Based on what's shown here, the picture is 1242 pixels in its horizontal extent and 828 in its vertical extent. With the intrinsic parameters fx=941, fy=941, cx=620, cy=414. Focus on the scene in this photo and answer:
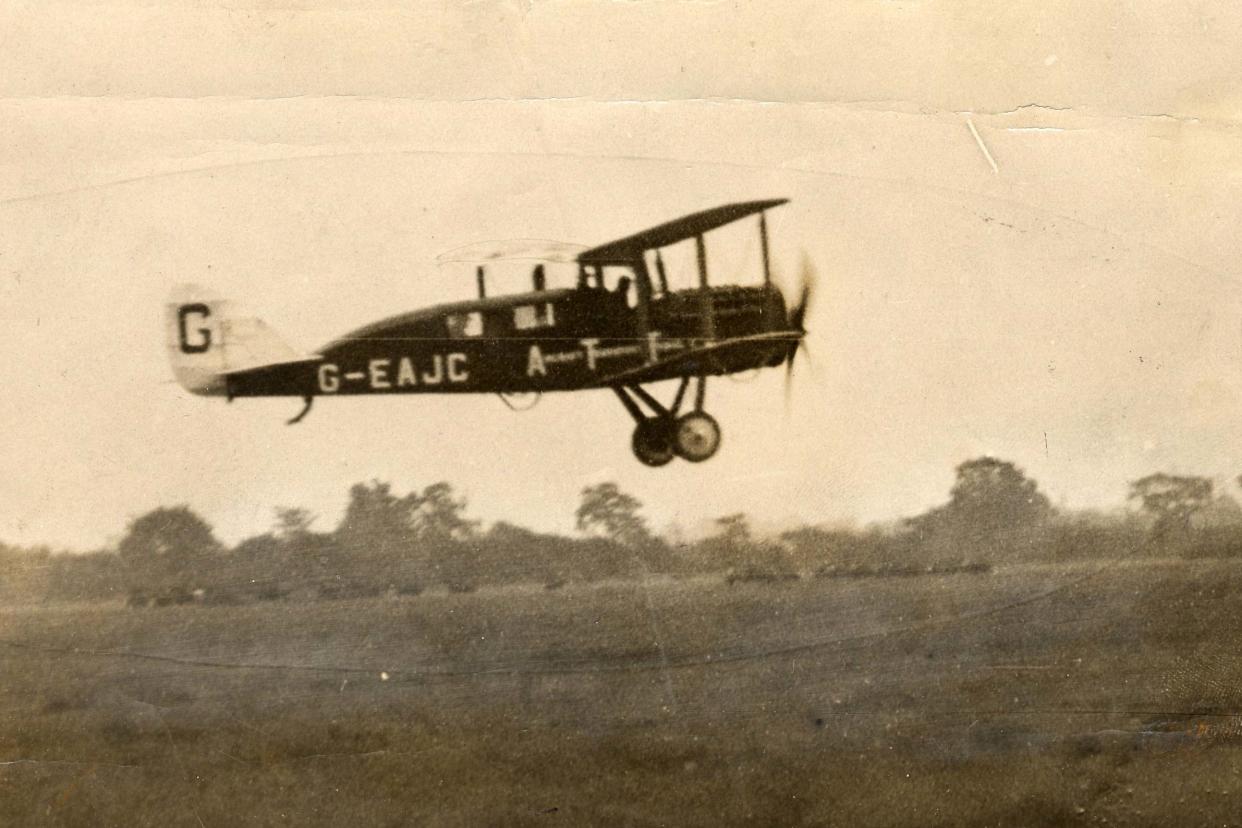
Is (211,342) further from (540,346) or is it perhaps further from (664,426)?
(664,426)

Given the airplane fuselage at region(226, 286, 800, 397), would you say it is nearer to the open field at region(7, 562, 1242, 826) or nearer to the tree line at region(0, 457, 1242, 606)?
the tree line at region(0, 457, 1242, 606)

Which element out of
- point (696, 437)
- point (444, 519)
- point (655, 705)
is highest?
point (696, 437)

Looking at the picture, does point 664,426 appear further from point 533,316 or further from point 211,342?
point 211,342

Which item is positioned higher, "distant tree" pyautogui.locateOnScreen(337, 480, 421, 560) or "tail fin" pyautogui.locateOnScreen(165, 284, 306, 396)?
"tail fin" pyautogui.locateOnScreen(165, 284, 306, 396)

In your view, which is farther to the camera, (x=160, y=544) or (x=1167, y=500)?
(x=1167, y=500)

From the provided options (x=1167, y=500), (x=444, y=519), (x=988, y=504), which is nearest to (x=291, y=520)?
(x=444, y=519)

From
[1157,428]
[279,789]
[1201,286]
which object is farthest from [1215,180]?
Result: [279,789]

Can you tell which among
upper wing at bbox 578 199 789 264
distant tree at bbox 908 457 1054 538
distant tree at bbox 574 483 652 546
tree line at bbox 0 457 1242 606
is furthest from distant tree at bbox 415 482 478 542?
distant tree at bbox 908 457 1054 538

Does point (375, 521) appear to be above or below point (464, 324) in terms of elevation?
below
